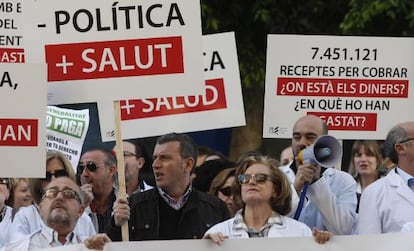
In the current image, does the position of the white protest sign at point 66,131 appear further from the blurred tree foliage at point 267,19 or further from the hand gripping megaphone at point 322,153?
the blurred tree foliage at point 267,19

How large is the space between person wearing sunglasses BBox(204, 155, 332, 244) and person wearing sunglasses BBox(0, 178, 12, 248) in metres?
1.44

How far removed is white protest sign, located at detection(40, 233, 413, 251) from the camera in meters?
7.77

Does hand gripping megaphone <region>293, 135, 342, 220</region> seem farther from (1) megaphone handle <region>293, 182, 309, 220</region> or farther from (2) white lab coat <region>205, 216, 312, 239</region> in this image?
(2) white lab coat <region>205, 216, 312, 239</region>

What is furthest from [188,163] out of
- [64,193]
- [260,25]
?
[260,25]

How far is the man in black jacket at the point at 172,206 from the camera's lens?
8.97m

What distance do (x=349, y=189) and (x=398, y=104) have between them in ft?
4.09

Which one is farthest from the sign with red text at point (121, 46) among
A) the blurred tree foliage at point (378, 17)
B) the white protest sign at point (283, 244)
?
the blurred tree foliage at point (378, 17)

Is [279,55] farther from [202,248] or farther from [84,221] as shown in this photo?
[202,248]

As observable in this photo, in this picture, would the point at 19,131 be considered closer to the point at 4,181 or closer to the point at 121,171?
the point at 121,171

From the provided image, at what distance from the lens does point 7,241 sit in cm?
896

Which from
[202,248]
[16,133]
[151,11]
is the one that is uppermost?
[151,11]

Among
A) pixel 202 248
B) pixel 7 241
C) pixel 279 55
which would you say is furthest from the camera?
pixel 279 55

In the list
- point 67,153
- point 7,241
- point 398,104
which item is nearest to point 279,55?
point 398,104

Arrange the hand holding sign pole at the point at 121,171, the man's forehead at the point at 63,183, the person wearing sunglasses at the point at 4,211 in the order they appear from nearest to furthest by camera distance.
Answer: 1. the hand holding sign pole at the point at 121,171
2. the man's forehead at the point at 63,183
3. the person wearing sunglasses at the point at 4,211
